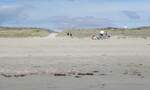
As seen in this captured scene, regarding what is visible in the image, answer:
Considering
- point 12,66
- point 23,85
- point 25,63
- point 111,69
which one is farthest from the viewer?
point 25,63

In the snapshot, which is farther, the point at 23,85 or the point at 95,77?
the point at 95,77

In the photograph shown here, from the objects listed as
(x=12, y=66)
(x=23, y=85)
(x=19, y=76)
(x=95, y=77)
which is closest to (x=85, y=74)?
(x=95, y=77)

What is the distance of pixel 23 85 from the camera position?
52.9 ft

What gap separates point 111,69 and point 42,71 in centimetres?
280

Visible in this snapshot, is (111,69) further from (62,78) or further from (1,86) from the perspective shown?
(1,86)

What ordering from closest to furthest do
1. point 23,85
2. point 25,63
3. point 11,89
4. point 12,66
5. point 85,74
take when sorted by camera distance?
point 11,89
point 23,85
point 85,74
point 12,66
point 25,63

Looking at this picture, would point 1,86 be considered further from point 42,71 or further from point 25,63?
point 25,63

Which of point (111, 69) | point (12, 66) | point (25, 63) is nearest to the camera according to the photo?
point (111, 69)

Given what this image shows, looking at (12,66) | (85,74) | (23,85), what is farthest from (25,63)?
(23,85)

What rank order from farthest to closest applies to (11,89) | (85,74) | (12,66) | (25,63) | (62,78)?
(25,63) → (12,66) → (85,74) → (62,78) → (11,89)

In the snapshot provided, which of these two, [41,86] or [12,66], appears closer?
[41,86]

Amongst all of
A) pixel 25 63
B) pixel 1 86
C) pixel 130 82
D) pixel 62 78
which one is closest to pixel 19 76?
pixel 62 78

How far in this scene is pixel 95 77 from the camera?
60.0 feet

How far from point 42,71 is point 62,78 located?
248 centimetres
